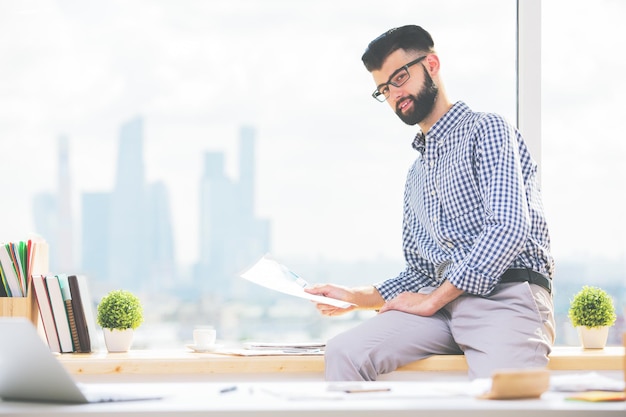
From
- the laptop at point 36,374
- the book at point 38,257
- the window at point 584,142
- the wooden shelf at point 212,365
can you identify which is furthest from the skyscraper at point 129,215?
the laptop at point 36,374

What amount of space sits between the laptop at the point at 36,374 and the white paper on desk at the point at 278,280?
1266 millimetres

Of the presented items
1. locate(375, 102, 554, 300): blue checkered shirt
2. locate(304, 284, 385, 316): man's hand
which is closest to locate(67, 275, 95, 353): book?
locate(304, 284, 385, 316): man's hand

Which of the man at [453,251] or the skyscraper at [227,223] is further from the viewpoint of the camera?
the skyscraper at [227,223]

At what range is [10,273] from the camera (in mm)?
2869

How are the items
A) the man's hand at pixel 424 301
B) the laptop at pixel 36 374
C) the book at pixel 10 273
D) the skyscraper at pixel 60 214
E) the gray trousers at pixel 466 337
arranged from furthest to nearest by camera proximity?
1. the skyscraper at pixel 60 214
2. the book at pixel 10 273
3. the man's hand at pixel 424 301
4. the gray trousers at pixel 466 337
5. the laptop at pixel 36 374

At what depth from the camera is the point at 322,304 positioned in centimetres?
280

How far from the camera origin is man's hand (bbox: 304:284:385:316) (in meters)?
2.80

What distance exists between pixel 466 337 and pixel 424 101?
0.77 metres

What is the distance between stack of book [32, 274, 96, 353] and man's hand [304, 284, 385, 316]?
75 centimetres

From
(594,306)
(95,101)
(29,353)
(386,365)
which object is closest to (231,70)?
(95,101)

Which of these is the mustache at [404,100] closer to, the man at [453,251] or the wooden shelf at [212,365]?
the man at [453,251]

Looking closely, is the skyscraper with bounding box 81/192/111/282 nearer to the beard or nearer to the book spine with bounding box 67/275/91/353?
the book spine with bounding box 67/275/91/353

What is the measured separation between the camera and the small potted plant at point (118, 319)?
288 cm

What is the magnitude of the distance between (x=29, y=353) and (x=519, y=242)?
5.11 feet
